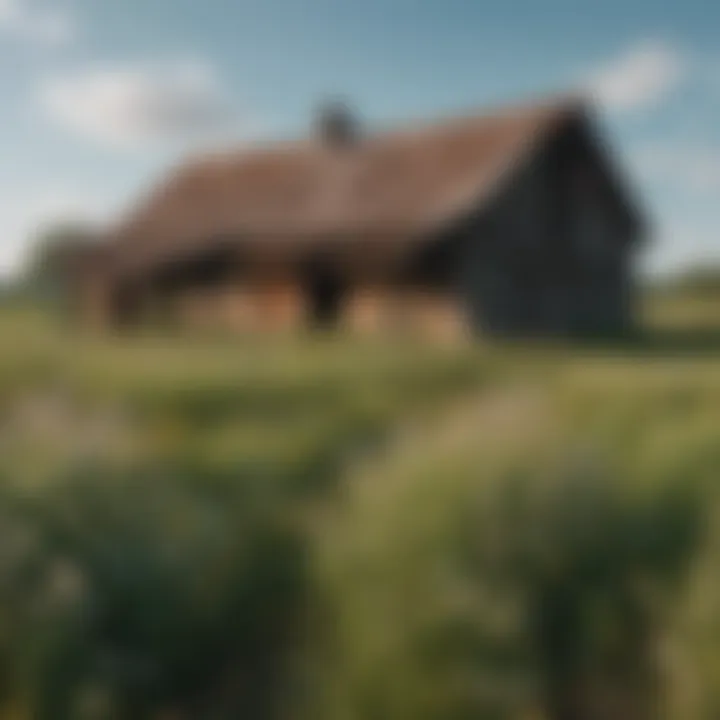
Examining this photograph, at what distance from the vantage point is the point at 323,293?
24.8 meters

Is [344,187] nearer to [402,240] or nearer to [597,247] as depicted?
[402,240]

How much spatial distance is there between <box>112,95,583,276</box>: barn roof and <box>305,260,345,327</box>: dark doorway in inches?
28.1

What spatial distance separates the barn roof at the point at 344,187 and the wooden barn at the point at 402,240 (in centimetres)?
5

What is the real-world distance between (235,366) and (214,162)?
1569cm

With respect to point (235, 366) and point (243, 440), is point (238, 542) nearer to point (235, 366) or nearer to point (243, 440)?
point (243, 440)

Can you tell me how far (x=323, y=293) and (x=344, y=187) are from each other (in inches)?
103

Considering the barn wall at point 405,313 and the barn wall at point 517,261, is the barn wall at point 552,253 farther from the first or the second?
the barn wall at point 405,313

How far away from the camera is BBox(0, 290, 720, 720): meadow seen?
7.71 meters

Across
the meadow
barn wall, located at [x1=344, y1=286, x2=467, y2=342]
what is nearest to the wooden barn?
barn wall, located at [x1=344, y1=286, x2=467, y2=342]

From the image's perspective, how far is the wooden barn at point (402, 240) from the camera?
75.4ft

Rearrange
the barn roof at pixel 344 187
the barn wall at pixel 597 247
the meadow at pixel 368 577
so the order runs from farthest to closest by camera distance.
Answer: the barn wall at pixel 597 247
the barn roof at pixel 344 187
the meadow at pixel 368 577

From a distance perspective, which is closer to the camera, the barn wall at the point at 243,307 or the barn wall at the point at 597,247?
the barn wall at the point at 243,307

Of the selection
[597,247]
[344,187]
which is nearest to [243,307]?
→ [344,187]

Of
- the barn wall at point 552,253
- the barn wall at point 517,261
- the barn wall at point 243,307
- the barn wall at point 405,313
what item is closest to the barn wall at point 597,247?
the barn wall at point 552,253
